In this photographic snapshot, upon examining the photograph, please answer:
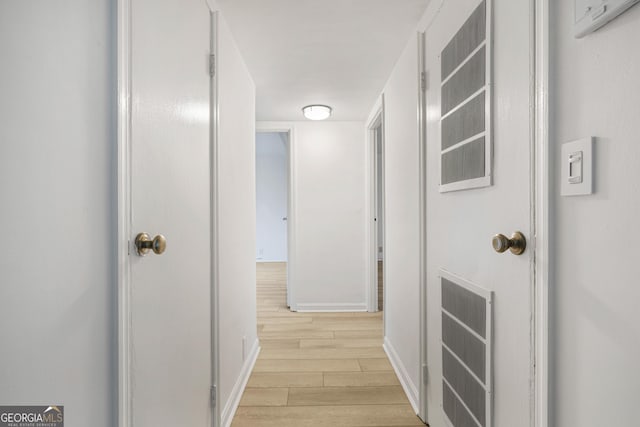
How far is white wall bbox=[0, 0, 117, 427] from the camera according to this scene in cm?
67

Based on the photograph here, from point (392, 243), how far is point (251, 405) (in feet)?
4.81

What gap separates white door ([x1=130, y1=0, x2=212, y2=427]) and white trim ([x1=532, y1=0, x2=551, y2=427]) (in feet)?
3.49

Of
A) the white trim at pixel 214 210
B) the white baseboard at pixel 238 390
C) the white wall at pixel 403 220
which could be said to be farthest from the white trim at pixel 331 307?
the white trim at pixel 214 210

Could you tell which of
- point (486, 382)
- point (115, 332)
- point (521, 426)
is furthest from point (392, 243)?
point (115, 332)

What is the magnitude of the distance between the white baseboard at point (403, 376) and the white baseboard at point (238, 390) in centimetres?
102

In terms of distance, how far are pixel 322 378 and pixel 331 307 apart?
1.70m

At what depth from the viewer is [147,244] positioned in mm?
976

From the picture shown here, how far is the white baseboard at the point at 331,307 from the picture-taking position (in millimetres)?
4051

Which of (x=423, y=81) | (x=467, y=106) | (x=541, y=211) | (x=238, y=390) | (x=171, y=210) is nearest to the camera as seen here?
(x=541, y=211)

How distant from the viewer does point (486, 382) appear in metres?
1.18

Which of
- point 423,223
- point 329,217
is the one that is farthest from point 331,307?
point 423,223

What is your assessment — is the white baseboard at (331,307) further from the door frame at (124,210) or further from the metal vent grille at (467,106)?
the door frame at (124,210)

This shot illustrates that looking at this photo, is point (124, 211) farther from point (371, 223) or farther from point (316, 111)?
point (371, 223)

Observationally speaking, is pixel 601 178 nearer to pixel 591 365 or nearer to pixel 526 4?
pixel 591 365
